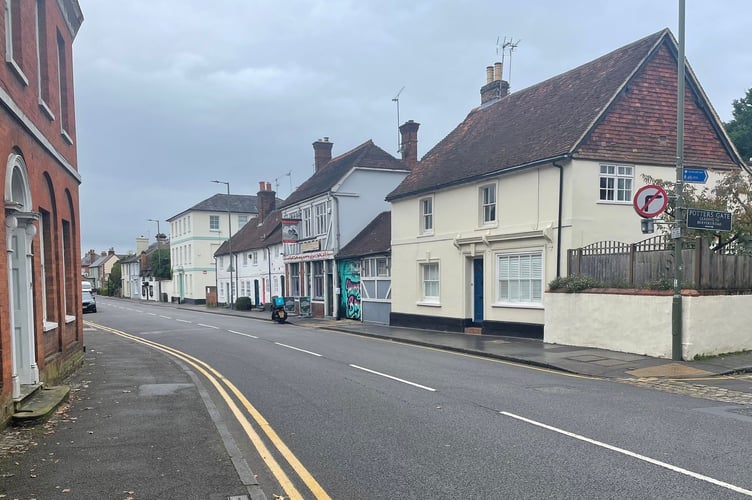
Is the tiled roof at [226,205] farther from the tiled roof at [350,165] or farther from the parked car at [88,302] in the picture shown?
the tiled roof at [350,165]

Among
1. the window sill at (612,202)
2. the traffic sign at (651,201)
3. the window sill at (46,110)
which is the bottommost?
the traffic sign at (651,201)

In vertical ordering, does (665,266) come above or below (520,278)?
above

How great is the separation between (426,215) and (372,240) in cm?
668

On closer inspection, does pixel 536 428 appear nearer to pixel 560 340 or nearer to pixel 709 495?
pixel 709 495

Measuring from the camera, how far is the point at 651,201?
12.7m

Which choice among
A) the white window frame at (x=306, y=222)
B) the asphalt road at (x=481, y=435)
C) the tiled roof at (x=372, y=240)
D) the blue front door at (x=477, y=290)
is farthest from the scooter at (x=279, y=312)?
the asphalt road at (x=481, y=435)

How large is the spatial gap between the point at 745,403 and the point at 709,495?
4.75 m

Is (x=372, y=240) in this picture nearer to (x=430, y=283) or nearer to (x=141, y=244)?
(x=430, y=283)

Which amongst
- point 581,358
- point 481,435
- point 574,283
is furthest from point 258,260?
point 481,435

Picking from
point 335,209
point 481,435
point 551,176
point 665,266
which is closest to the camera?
point 481,435

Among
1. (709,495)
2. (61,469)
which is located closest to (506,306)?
(709,495)

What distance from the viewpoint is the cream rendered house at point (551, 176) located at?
664 inches

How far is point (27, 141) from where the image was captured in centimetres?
905

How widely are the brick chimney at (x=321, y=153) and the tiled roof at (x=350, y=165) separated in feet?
9.00
